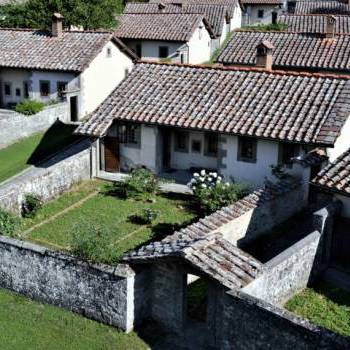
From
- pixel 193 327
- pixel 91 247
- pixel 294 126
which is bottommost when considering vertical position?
pixel 193 327

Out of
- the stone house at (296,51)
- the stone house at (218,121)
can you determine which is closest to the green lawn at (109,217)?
the stone house at (218,121)

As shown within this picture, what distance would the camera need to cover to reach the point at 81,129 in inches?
1054

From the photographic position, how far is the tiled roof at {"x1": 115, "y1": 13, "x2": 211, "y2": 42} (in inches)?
1961

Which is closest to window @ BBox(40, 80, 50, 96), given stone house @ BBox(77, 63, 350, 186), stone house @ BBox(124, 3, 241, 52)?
stone house @ BBox(77, 63, 350, 186)

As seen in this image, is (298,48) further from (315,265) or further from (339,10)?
(339,10)

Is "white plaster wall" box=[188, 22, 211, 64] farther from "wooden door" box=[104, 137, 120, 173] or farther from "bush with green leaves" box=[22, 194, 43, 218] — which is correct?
"bush with green leaves" box=[22, 194, 43, 218]

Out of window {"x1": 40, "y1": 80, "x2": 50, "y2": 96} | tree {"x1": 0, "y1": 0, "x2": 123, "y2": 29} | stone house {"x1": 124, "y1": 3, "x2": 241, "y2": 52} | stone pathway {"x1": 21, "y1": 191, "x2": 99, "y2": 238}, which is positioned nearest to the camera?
stone pathway {"x1": 21, "y1": 191, "x2": 99, "y2": 238}

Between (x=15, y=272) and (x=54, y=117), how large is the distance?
61.9 feet

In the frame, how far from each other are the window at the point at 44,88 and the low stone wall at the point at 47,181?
1058 cm

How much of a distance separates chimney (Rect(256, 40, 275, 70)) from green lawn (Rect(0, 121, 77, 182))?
35.2ft

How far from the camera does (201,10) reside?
61.2 m

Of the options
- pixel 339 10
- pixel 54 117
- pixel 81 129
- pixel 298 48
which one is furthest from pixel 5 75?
pixel 339 10

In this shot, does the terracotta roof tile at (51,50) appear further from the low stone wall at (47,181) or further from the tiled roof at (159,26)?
the tiled roof at (159,26)

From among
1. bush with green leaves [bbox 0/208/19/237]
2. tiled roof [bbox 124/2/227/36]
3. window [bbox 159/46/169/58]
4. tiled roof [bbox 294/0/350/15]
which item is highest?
tiled roof [bbox 294/0/350/15]
